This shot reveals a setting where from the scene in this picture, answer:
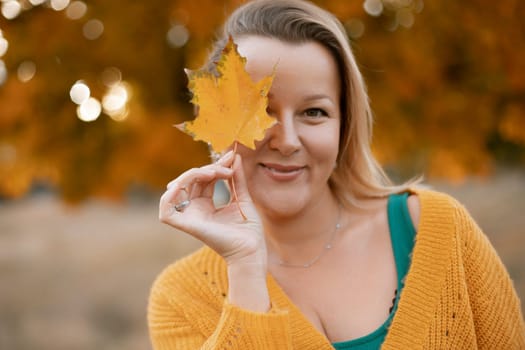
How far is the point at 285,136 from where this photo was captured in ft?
6.02

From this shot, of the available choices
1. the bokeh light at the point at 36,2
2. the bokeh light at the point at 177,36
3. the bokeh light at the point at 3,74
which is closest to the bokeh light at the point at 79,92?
the bokeh light at the point at 3,74

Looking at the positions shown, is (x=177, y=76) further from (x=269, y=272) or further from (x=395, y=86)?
(x=269, y=272)

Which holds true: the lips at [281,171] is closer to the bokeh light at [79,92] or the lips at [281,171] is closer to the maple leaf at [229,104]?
the maple leaf at [229,104]

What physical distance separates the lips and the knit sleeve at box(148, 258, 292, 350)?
43cm

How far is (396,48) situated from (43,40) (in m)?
2.25

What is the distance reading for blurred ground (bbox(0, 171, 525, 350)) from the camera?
8812 mm

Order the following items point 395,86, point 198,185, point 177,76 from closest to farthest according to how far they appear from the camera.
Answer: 1. point 198,185
2. point 395,86
3. point 177,76

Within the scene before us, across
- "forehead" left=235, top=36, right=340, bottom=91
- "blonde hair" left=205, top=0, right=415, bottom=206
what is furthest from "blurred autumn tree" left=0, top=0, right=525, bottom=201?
"forehead" left=235, top=36, right=340, bottom=91

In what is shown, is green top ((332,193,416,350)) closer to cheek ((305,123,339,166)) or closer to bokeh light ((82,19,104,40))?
cheek ((305,123,339,166))

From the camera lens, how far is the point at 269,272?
2.16 metres

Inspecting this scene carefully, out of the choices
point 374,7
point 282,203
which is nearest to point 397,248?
point 282,203

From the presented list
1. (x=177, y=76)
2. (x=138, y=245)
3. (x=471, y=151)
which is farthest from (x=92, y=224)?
(x=471, y=151)

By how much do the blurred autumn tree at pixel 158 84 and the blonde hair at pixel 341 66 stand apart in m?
1.24

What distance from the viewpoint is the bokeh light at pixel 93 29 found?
3693mm
